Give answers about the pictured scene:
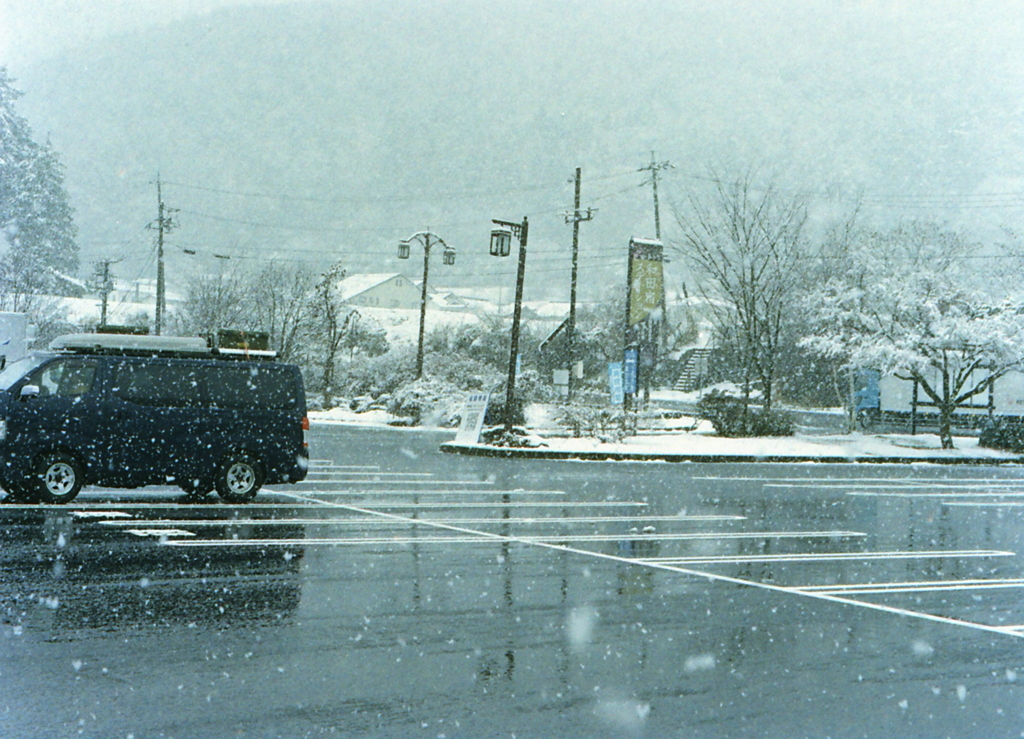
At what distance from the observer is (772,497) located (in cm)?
1758

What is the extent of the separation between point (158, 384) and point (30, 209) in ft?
234

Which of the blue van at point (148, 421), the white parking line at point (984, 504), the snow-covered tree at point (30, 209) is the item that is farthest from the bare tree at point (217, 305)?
the white parking line at point (984, 504)

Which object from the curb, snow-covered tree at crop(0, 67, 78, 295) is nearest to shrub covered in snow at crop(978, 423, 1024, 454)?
the curb

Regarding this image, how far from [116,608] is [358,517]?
19.6 feet

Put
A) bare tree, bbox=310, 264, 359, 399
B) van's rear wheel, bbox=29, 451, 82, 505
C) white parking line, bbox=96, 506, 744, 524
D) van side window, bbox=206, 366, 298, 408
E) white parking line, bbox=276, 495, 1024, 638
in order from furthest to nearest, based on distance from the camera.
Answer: bare tree, bbox=310, 264, 359, 399
van side window, bbox=206, 366, 298, 408
van's rear wheel, bbox=29, 451, 82, 505
white parking line, bbox=96, 506, 744, 524
white parking line, bbox=276, 495, 1024, 638

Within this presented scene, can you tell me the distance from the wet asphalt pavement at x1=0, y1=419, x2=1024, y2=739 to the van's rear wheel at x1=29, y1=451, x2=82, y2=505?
0.50 metres

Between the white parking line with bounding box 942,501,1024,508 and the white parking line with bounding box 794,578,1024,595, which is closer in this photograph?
the white parking line with bounding box 794,578,1024,595

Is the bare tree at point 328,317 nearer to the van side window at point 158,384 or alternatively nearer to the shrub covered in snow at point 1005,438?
the shrub covered in snow at point 1005,438

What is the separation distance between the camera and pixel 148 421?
1407 cm

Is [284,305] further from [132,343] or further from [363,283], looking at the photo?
[363,283]

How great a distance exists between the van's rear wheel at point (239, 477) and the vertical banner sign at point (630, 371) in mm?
19491

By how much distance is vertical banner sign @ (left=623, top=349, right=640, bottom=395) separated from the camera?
32750 millimetres

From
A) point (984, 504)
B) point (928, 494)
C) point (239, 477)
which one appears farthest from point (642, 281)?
point (239, 477)

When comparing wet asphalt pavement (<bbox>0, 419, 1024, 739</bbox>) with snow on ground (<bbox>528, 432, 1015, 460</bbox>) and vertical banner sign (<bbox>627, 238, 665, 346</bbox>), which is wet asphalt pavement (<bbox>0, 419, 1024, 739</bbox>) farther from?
vertical banner sign (<bbox>627, 238, 665, 346</bbox>)
